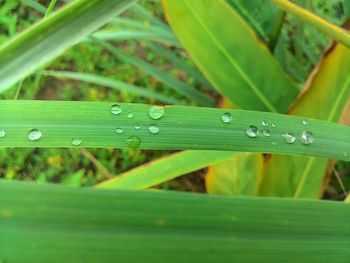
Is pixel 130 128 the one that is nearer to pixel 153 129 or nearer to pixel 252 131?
pixel 153 129

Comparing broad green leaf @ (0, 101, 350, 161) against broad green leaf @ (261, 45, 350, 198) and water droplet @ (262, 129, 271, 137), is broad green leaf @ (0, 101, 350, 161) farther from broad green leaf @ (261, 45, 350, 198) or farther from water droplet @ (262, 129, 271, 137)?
broad green leaf @ (261, 45, 350, 198)

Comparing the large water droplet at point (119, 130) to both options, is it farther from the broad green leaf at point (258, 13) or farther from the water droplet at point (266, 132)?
the broad green leaf at point (258, 13)

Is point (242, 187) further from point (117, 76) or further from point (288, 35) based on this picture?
point (117, 76)

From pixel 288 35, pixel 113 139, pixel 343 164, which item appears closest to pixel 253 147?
pixel 113 139

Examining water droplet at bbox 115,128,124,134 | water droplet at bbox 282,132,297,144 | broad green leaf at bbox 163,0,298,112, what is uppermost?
broad green leaf at bbox 163,0,298,112

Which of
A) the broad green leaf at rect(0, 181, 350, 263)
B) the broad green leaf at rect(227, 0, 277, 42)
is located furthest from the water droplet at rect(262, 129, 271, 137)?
the broad green leaf at rect(227, 0, 277, 42)

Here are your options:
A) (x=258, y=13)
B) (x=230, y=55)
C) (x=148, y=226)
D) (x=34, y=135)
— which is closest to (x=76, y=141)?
(x=34, y=135)
